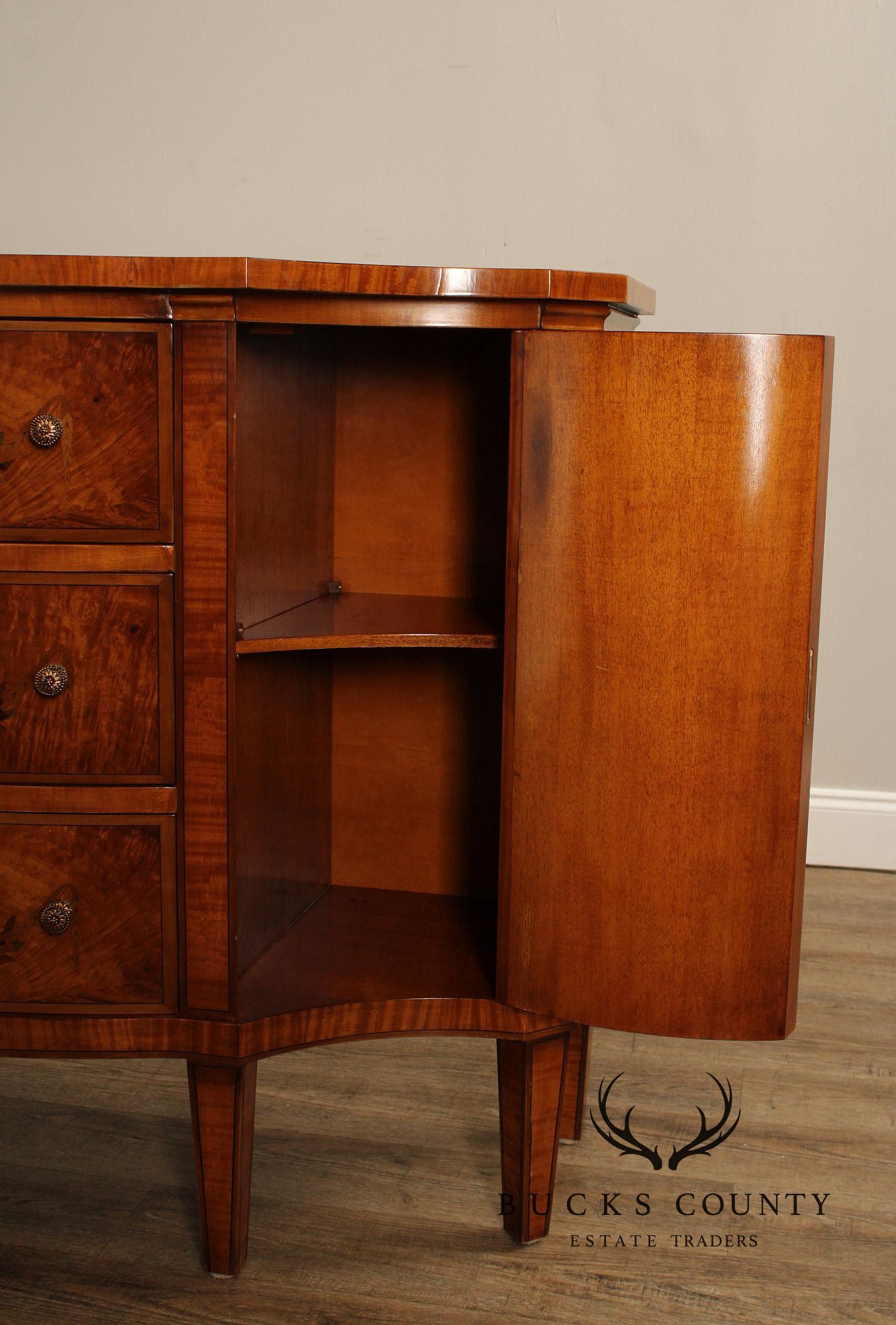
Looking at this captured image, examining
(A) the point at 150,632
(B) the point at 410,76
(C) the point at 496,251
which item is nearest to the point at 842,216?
(C) the point at 496,251

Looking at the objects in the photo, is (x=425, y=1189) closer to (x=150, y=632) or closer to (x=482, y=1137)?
(x=482, y=1137)

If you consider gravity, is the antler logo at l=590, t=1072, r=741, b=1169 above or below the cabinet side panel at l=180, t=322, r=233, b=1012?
below

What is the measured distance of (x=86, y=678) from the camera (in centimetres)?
117

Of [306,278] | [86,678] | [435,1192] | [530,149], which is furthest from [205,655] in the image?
[530,149]

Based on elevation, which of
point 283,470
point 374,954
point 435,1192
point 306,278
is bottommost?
point 435,1192

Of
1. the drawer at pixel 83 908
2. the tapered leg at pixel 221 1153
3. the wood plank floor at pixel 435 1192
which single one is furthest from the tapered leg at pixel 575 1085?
the drawer at pixel 83 908

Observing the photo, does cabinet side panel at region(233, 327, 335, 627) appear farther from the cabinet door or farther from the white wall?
the white wall

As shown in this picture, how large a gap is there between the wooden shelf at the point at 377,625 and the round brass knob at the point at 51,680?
0.17 metres

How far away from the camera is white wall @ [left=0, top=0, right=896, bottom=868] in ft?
7.73

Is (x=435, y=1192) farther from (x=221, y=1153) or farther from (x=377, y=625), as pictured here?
(x=377, y=625)

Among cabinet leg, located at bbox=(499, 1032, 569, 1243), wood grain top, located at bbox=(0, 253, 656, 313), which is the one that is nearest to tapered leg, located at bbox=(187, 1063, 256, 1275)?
cabinet leg, located at bbox=(499, 1032, 569, 1243)

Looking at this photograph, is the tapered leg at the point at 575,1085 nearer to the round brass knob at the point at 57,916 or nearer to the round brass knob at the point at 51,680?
the round brass knob at the point at 57,916

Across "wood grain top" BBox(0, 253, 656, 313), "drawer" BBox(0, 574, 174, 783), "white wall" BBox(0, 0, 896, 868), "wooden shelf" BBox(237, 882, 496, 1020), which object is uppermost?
"white wall" BBox(0, 0, 896, 868)

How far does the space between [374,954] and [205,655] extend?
410mm
